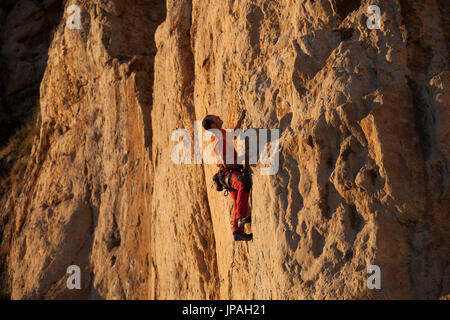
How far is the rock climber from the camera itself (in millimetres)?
6562

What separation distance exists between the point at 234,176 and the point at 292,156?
78cm

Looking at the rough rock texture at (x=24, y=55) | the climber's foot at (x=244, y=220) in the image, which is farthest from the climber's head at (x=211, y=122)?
the rough rock texture at (x=24, y=55)

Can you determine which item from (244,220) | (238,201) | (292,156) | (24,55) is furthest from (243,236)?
(24,55)

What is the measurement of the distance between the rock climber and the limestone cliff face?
180mm

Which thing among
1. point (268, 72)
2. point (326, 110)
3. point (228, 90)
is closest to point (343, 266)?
point (326, 110)

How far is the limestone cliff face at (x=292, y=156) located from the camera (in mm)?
5414

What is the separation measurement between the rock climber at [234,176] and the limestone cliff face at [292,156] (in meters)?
0.18

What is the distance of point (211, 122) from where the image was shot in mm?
6742

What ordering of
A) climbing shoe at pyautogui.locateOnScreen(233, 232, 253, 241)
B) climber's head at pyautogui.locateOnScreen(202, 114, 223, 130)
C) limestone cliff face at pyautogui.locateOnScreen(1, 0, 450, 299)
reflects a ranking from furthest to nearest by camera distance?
climber's head at pyautogui.locateOnScreen(202, 114, 223, 130)
climbing shoe at pyautogui.locateOnScreen(233, 232, 253, 241)
limestone cliff face at pyautogui.locateOnScreen(1, 0, 450, 299)

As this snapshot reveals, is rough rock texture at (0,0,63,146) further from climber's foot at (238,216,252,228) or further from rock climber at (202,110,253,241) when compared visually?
climber's foot at (238,216,252,228)

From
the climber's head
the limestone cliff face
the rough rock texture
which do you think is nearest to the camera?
the limestone cliff face

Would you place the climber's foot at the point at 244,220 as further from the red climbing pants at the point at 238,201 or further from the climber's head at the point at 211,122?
the climber's head at the point at 211,122

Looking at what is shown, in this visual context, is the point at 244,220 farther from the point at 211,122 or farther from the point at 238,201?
the point at 211,122

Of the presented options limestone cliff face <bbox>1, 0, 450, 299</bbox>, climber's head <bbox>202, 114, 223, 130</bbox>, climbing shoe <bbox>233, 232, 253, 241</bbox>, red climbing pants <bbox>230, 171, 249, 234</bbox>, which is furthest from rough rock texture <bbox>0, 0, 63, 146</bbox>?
climbing shoe <bbox>233, 232, 253, 241</bbox>
